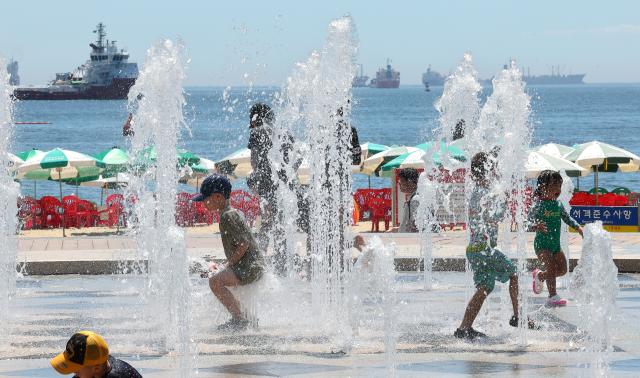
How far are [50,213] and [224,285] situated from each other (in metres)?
15.6

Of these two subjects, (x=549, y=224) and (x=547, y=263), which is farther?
(x=547, y=263)

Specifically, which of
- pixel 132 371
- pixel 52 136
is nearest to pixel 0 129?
pixel 132 371

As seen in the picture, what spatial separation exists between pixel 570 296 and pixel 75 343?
25.7ft

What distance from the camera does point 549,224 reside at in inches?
429

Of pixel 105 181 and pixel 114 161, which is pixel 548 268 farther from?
pixel 105 181

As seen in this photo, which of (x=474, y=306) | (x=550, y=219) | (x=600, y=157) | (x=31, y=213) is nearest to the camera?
(x=474, y=306)

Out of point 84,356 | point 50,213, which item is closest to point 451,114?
point 50,213

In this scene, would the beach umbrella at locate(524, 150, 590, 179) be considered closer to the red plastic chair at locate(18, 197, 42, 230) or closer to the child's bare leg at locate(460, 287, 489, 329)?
the red plastic chair at locate(18, 197, 42, 230)

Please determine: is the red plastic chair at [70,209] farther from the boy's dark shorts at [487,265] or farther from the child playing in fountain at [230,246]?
the boy's dark shorts at [487,265]

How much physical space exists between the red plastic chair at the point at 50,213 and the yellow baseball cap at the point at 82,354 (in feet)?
65.0

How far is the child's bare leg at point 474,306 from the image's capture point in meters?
9.49

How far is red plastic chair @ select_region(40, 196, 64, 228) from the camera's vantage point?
24.7m

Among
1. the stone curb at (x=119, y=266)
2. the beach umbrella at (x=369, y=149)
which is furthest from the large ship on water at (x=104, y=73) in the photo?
the stone curb at (x=119, y=266)

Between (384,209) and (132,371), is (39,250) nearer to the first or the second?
(384,209)
